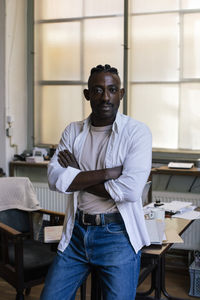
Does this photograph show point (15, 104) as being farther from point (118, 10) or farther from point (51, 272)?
point (51, 272)

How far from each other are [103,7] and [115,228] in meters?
3.14

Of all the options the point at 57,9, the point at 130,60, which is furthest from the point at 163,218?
the point at 57,9

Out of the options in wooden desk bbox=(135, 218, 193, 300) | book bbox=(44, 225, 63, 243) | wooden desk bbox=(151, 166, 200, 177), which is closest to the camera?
wooden desk bbox=(135, 218, 193, 300)

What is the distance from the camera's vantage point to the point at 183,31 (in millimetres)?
4047

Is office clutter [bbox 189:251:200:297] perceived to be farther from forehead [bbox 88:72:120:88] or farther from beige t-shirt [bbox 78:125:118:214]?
forehead [bbox 88:72:120:88]

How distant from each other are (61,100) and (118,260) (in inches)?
123

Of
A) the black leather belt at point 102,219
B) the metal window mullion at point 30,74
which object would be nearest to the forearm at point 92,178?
the black leather belt at point 102,219

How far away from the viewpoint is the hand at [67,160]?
1.91 m

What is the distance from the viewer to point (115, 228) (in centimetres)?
175

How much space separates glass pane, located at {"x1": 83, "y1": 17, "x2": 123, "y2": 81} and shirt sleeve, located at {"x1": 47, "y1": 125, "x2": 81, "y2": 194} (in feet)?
8.02

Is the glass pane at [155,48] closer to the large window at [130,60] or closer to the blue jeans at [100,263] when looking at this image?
the large window at [130,60]

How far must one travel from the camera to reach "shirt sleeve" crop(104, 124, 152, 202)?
5.76 feet

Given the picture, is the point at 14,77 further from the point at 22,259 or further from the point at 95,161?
the point at 95,161

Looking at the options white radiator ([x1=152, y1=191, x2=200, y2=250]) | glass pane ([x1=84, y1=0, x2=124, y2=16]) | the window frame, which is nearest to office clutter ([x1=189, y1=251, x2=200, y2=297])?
white radiator ([x1=152, y1=191, x2=200, y2=250])
